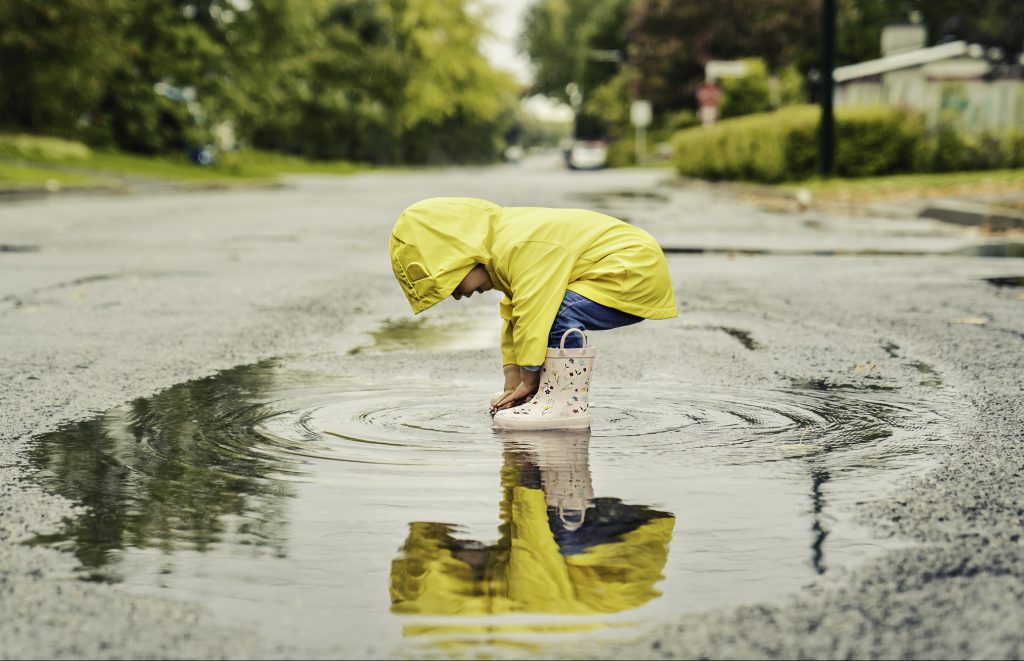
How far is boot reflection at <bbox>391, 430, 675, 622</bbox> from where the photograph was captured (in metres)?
3.27

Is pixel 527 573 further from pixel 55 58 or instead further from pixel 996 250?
pixel 55 58

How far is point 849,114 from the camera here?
30516 mm

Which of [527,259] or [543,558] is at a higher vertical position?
[527,259]

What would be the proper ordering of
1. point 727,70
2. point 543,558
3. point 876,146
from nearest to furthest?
point 543,558, point 876,146, point 727,70

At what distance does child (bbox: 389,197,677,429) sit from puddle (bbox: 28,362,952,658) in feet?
0.62

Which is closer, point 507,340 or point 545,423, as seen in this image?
point 545,423

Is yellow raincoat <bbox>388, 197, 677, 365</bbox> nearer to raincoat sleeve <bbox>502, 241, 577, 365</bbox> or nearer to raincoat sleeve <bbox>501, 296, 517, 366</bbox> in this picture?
raincoat sleeve <bbox>502, 241, 577, 365</bbox>

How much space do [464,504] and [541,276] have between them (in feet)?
4.12

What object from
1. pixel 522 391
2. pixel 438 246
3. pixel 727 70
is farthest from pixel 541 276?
pixel 727 70

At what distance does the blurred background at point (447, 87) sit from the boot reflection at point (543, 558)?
18294 millimetres

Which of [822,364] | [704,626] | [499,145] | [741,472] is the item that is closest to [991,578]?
[704,626]

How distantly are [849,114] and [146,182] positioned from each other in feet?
54.5

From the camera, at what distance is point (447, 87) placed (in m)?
80.8

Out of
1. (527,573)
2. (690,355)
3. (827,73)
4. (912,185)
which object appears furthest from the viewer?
(827,73)
